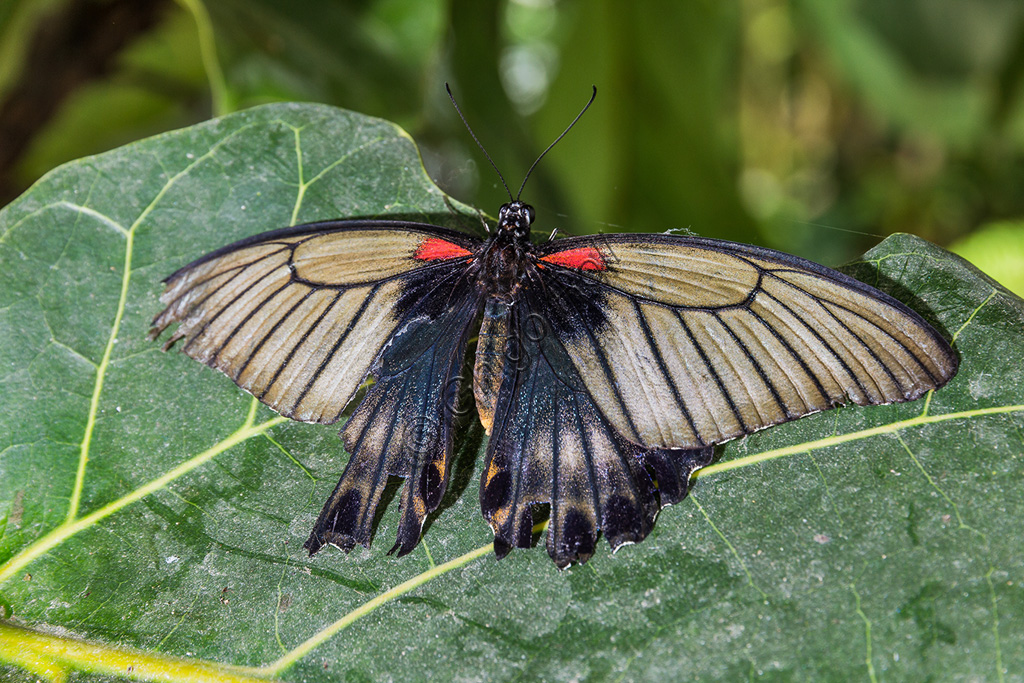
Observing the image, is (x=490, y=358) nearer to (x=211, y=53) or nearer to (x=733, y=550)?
(x=733, y=550)

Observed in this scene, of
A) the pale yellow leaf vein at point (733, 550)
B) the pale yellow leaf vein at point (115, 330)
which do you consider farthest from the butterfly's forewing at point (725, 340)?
the pale yellow leaf vein at point (115, 330)

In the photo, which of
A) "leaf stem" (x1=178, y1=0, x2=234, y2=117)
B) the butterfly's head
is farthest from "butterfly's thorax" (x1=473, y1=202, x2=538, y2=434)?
"leaf stem" (x1=178, y1=0, x2=234, y2=117)

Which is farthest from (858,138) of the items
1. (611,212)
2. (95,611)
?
(95,611)

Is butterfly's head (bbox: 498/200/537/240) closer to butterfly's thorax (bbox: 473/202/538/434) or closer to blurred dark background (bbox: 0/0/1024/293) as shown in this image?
butterfly's thorax (bbox: 473/202/538/434)

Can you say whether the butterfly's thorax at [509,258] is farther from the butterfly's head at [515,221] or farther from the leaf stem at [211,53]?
the leaf stem at [211,53]

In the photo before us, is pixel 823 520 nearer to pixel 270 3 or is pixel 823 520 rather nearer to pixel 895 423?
pixel 895 423

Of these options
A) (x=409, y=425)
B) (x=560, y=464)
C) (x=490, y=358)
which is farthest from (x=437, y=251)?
(x=560, y=464)
